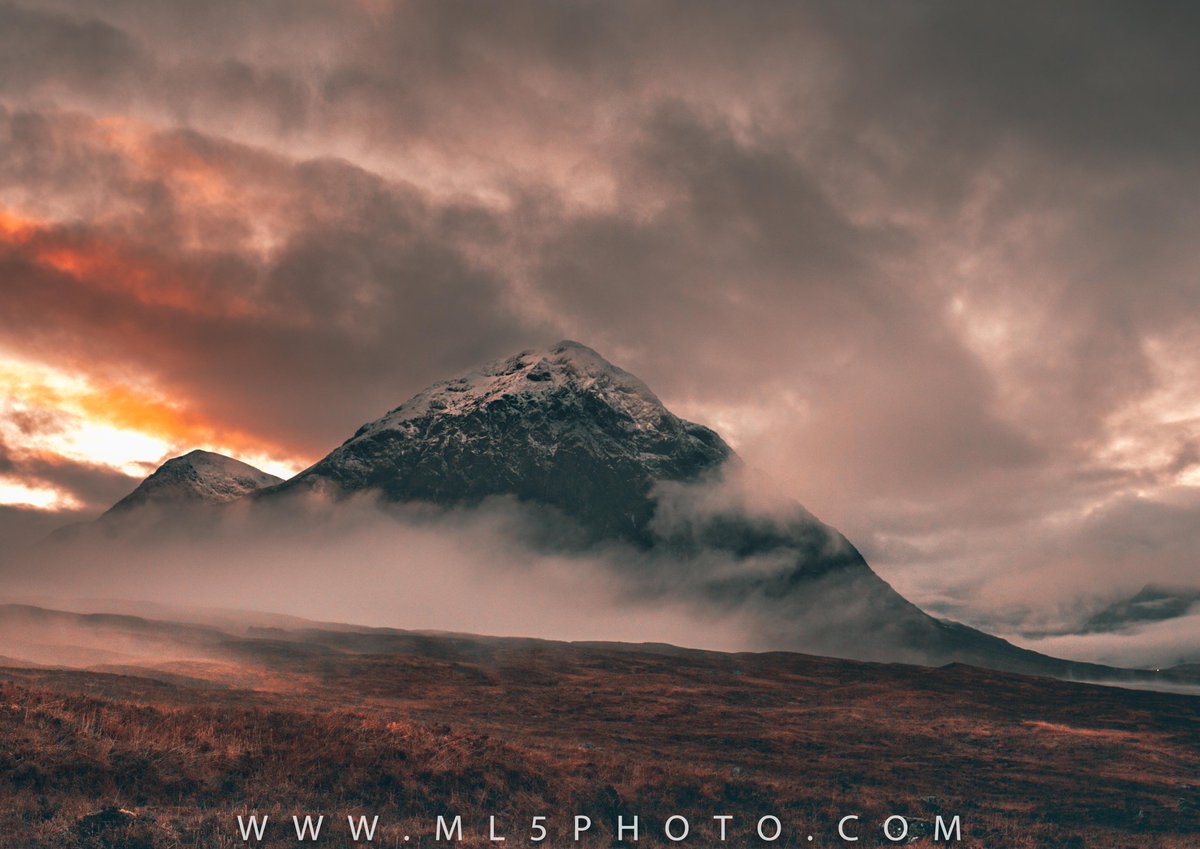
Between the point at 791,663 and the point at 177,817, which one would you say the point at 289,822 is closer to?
the point at 177,817

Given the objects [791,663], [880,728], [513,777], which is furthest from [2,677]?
[791,663]

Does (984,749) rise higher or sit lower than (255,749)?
lower

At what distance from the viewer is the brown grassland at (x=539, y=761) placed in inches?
981

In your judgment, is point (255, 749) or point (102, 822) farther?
point (255, 749)

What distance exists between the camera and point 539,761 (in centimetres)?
3372

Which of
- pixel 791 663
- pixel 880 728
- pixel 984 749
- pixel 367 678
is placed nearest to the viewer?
pixel 984 749

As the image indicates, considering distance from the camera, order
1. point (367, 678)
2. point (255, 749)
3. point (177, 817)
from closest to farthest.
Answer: point (177, 817) → point (255, 749) → point (367, 678)

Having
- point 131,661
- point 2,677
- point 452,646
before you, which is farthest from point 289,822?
point 452,646

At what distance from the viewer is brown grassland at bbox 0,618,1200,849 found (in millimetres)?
24906

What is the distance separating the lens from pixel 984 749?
5684 centimetres

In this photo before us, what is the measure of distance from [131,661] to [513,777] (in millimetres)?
56914

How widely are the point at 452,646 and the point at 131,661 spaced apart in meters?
68.5

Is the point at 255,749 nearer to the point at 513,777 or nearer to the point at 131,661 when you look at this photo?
the point at 513,777

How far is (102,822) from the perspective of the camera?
22.1 m
